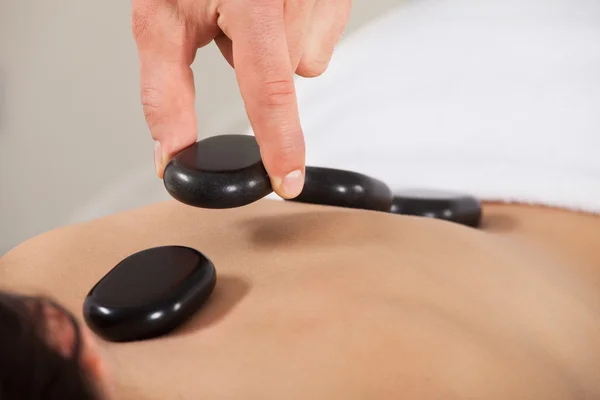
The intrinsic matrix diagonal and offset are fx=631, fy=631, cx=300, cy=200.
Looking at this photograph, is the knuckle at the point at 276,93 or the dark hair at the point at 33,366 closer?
the dark hair at the point at 33,366

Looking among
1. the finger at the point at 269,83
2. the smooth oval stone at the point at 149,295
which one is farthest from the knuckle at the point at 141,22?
the smooth oval stone at the point at 149,295

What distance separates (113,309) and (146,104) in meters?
0.25

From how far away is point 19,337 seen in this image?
0.40m

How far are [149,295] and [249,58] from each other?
0.70 ft

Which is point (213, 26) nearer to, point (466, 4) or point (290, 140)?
point (290, 140)

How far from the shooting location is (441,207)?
2.41 ft

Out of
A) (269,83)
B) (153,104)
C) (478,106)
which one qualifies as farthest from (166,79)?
(478,106)

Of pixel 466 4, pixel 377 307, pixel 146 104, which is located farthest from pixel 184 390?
pixel 466 4

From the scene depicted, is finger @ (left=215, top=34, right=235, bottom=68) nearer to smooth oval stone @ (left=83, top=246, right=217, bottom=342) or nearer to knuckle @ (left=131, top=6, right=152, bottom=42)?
knuckle @ (left=131, top=6, right=152, bottom=42)

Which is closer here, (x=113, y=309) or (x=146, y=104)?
(x=113, y=309)

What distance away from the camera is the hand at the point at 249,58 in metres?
0.53

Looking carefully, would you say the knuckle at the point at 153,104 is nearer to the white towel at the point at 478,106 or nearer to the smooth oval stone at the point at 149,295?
the smooth oval stone at the point at 149,295

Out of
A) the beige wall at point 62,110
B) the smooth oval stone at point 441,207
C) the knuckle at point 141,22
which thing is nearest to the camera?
the knuckle at point 141,22

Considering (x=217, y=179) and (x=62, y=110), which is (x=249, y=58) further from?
(x=62, y=110)
